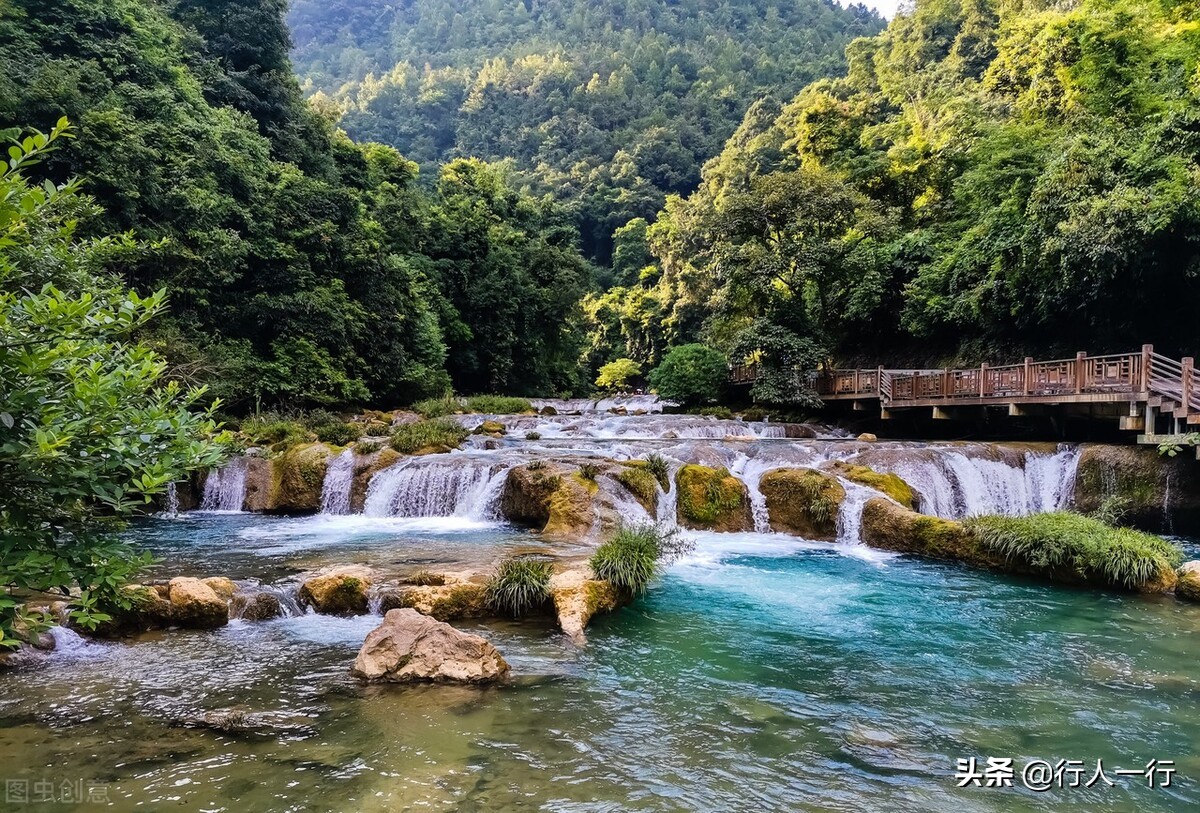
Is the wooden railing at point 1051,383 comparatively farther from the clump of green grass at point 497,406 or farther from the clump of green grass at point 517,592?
the clump of green grass at point 517,592

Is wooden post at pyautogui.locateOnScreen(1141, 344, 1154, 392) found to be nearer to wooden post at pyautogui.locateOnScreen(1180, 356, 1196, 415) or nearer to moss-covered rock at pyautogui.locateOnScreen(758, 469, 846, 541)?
wooden post at pyautogui.locateOnScreen(1180, 356, 1196, 415)

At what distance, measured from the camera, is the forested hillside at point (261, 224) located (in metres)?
18.3

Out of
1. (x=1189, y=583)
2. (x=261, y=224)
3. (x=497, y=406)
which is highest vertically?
(x=261, y=224)

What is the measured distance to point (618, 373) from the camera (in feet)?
148

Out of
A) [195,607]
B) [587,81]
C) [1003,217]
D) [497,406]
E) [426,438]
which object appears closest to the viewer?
[195,607]

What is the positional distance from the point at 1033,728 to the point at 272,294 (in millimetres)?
23071

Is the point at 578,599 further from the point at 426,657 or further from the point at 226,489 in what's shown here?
the point at 226,489

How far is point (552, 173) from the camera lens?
7231 centimetres

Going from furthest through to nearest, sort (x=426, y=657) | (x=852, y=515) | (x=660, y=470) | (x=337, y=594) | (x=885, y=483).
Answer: (x=660, y=470) < (x=885, y=483) < (x=852, y=515) < (x=337, y=594) < (x=426, y=657)

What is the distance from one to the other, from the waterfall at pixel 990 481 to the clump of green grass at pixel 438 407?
A: 15124 millimetres

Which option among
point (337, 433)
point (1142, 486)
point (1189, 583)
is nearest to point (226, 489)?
point (337, 433)

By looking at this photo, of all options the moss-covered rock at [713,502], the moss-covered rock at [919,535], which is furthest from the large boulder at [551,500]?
the moss-covered rock at [919,535]

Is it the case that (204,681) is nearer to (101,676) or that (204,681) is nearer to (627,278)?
(101,676)

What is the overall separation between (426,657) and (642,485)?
24.3ft
